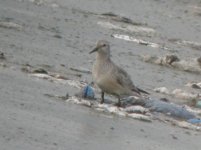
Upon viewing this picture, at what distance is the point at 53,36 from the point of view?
51.6ft

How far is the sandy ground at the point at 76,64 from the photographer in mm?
7848

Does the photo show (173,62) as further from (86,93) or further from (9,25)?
(86,93)

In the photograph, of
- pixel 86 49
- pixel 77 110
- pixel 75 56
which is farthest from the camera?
pixel 86 49

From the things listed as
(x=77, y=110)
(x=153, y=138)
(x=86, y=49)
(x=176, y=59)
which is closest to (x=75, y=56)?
(x=86, y=49)

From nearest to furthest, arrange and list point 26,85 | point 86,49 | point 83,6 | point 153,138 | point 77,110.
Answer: point 153,138, point 77,110, point 26,85, point 86,49, point 83,6

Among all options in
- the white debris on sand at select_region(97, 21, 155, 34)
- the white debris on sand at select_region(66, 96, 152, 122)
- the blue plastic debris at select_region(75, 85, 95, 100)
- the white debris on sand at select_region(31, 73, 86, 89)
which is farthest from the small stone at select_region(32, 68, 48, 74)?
the white debris on sand at select_region(97, 21, 155, 34)

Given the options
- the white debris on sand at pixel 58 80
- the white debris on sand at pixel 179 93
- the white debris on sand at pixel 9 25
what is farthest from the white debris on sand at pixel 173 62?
the white debris on sand at pixel 58 80

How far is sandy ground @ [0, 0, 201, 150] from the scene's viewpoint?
7.85 m

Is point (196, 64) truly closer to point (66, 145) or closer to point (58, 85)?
point (58, 85)

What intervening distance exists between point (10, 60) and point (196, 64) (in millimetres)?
4433

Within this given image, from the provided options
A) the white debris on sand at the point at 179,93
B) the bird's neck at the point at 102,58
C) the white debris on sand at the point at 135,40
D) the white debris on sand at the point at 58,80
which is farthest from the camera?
the white debris on sand at the point at 135,40

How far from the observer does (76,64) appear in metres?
13.2

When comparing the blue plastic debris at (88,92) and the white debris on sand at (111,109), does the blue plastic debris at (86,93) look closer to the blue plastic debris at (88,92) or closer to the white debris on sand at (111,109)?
the blue plastic debris at (88,92)

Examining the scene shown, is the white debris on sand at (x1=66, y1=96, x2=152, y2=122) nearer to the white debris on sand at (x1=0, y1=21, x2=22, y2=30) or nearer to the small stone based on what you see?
the small stone
